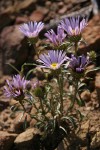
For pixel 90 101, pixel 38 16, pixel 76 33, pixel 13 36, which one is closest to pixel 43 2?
pixel 38 16

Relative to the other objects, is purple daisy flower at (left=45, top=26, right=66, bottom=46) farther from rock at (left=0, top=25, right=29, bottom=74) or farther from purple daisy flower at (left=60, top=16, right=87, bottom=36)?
rock at (left=0, top=25, right=29, bottom=74)

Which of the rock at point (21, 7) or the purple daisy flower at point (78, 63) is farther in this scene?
the rock at point (21, 7)

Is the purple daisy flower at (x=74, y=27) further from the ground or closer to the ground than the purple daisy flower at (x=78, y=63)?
further from the ground

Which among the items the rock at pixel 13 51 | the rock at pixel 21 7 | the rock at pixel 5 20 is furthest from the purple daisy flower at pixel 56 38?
the rock at pixel 21 7

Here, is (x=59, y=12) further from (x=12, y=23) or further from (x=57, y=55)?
(x=57, y=55)

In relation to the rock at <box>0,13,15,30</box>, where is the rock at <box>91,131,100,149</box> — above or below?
below

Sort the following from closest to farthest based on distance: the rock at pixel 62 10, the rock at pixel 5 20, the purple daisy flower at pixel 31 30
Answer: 1. the purple daisy flower at pixel 31 30
2. the rock at pixel 62 10
3. the rock at pixel 5 20

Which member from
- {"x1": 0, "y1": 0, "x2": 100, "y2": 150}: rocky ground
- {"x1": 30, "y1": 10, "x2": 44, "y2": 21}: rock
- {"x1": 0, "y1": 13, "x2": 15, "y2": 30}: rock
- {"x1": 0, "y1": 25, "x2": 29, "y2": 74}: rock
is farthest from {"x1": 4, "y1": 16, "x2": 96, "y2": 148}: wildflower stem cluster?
{"x1": 0, "y1": 13, "x2": 15, "y2": 30}: rock

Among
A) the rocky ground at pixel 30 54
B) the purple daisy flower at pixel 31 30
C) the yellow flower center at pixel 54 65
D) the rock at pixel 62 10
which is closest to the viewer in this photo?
the yellow flower center at pixel 54 65

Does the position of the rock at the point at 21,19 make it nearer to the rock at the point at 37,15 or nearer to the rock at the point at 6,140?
the rock at the point at 37,15
